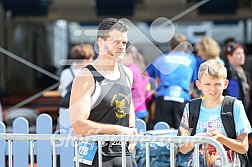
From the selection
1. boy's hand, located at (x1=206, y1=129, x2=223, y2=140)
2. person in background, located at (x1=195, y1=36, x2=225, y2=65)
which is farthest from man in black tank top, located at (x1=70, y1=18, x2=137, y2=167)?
person in background, located at (x1=195, y1=36, x2=225, y2=65)

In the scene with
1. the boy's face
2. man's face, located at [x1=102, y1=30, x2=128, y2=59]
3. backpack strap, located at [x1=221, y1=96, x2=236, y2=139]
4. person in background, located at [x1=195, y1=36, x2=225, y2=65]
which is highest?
man's face, located at [x1=102, y1=30, x2=128, y2=59]

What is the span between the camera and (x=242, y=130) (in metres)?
3.40

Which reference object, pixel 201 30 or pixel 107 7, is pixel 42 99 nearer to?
pixel 107 7

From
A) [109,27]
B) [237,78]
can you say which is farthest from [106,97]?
[237,78]

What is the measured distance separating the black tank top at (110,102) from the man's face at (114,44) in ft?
0.47

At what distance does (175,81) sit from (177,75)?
6 centimetres

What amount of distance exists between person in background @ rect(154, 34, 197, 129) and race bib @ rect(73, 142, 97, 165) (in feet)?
7.41

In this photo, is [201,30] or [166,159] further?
[201,30]

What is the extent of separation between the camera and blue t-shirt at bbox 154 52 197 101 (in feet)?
18.3

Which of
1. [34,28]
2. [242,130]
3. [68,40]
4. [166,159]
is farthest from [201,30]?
[242,130]

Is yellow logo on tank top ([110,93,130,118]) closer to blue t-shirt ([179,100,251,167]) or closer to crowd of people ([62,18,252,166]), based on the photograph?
crowd of people ([62,18,252,166])

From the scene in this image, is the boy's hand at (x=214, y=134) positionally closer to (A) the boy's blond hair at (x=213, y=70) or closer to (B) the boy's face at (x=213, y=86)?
(B) the boy's face at (x=213, y=86)

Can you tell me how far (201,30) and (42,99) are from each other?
2.67 metres

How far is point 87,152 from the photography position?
3484 millimetres
